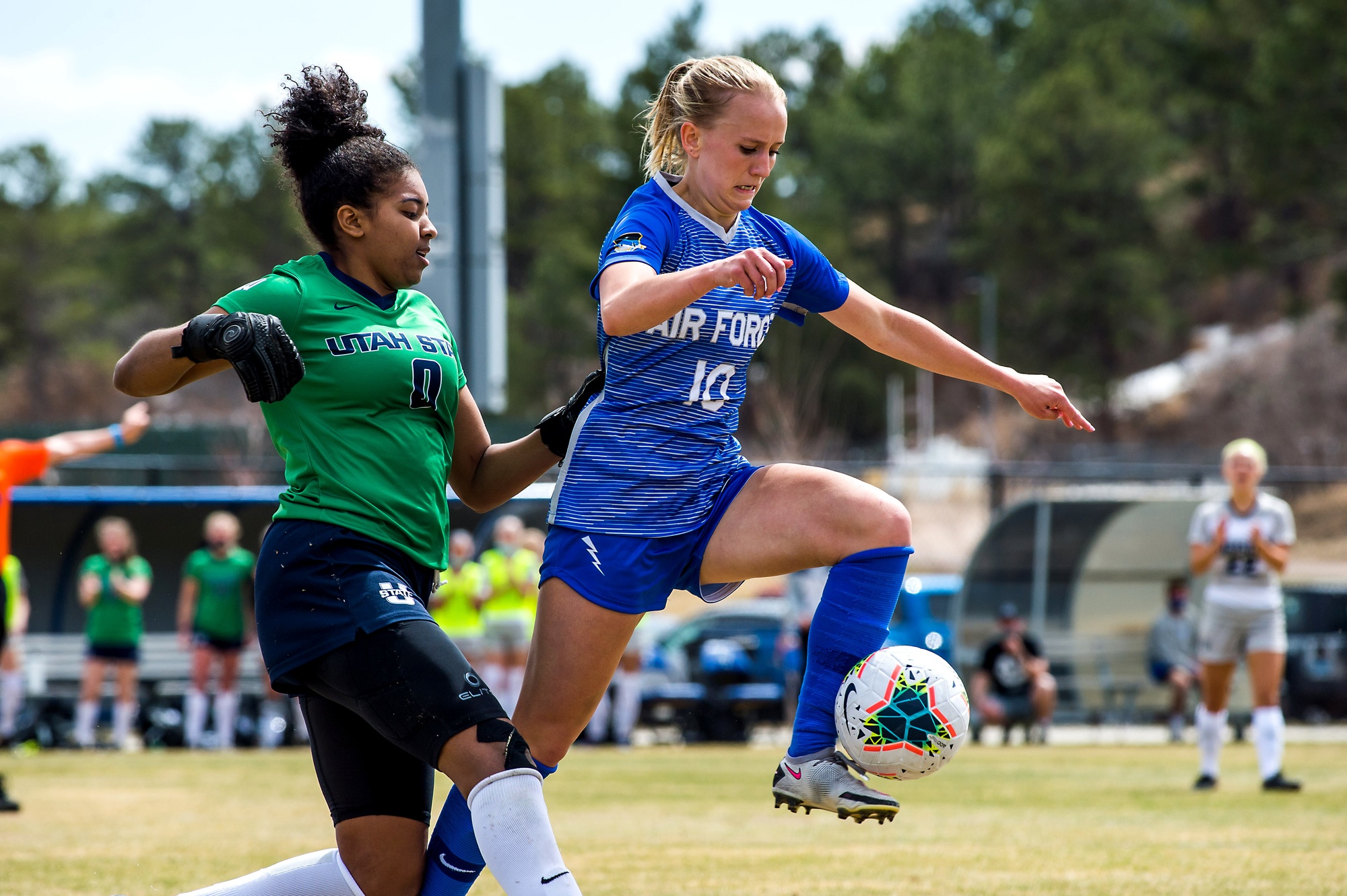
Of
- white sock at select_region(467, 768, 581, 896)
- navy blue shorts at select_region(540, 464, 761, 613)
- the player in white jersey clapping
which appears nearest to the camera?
white sock at select_region(467, 768, 581, 896)

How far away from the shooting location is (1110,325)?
5344cm

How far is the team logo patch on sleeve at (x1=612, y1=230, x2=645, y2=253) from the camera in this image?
11.5 ft

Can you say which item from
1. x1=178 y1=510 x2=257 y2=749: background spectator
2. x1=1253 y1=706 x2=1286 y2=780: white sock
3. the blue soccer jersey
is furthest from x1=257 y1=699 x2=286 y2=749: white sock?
the blue soccer jersey

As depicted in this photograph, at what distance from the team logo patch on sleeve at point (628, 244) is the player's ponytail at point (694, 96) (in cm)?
39

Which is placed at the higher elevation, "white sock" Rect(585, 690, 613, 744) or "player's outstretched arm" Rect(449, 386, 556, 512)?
"player's outstretched arm" Rect(449, 386, 556, 512)

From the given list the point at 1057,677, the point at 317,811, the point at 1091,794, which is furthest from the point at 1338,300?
the point at 317,811

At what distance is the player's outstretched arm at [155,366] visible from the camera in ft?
10.9

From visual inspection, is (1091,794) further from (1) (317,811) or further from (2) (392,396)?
(2) (392,396)

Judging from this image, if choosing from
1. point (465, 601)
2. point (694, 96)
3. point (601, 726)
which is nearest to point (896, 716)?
point (694, 96)

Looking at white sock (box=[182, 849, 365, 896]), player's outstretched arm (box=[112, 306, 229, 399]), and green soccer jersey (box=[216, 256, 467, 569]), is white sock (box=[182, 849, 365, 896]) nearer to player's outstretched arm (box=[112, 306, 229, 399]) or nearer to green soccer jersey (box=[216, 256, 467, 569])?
green soccer jersey (box=[216, 256, 467, 569])

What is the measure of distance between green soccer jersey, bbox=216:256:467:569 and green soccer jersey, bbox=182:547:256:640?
11.7 metres

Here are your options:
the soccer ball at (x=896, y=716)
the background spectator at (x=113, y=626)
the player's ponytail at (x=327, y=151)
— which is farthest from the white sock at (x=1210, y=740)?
the background spectator at (x=113, y=626)

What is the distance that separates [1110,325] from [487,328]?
48.9 m

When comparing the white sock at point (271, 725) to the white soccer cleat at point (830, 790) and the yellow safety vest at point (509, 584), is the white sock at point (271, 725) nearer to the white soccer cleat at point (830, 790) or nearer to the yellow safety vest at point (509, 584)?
the yellow safety vest at point (509, 584)
